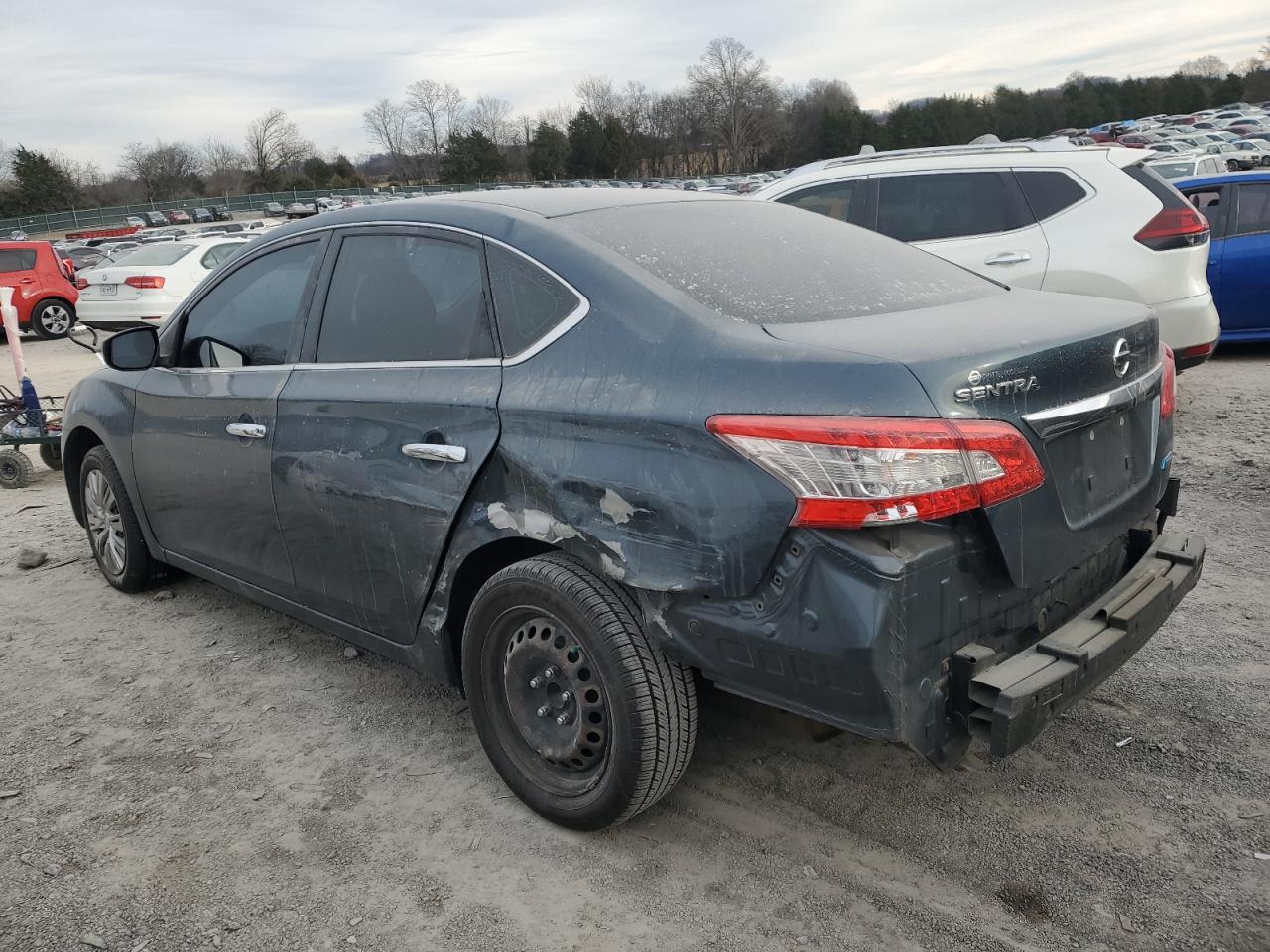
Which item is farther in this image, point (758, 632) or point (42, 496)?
point (42, 496)

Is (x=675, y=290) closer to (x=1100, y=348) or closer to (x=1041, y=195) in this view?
(x=1100, y=348)

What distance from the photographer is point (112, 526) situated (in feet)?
15.9

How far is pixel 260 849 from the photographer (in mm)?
2865

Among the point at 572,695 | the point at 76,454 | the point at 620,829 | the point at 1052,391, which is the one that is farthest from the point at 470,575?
the point at 76,454

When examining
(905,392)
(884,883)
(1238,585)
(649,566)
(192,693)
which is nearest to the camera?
(905,392)

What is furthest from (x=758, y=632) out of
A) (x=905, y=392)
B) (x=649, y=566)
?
(x=905, y=392)

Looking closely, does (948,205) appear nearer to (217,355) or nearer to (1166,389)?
(1166,389)

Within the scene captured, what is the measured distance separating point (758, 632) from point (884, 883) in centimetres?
82

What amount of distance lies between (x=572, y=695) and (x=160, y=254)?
15.2 metres

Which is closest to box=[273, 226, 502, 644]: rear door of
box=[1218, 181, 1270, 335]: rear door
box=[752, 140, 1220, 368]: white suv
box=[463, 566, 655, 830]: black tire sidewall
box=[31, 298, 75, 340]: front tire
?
box=[463, 566, 655, 830]: black tire sidewall

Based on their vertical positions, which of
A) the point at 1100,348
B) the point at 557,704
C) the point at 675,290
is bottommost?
the point at 557,704

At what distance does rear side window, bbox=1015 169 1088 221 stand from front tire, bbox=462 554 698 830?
5.30 meters

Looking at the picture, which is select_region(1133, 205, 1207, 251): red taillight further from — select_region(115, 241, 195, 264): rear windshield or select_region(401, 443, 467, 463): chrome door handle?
select_region(115, 241, 195, 264): rear windshield

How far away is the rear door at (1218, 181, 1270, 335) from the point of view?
8438 mm
